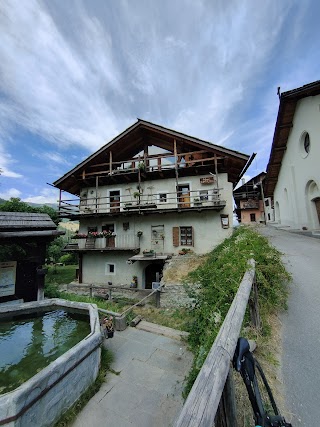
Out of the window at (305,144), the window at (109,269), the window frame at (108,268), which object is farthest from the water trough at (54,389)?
the window at (305,144)

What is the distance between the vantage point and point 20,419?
340 cm

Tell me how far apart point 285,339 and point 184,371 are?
3614 millimetres

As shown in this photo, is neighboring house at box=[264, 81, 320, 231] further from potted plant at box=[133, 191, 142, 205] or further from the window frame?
the window frame

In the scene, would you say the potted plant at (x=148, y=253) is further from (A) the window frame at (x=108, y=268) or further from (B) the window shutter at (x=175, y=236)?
(A) the window frame at (x=108, y=268)

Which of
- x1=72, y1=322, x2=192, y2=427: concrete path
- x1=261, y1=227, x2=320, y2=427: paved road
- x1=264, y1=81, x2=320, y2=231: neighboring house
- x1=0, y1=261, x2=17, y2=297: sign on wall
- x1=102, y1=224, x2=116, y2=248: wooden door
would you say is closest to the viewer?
x1=261, y1=227, x2=320, y2=427: paved road

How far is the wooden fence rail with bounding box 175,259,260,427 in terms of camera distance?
1.17 metres

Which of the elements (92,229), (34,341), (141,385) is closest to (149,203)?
(92,229)

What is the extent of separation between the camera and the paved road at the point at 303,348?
2.22 m

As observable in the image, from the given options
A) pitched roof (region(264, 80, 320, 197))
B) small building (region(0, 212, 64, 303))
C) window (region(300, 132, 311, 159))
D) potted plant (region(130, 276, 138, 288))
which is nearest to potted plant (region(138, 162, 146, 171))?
potted plant (region(130, 276, 138, 288))

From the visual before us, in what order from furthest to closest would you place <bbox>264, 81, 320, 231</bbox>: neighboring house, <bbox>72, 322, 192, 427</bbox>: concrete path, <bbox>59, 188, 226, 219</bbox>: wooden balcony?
<bbox>59, 188, 226, 219</bbox>: wooden balcony, <bbox>264, 81, 320, 231</bbox>: neighboring house, <bbox>72, 322, 192, 427</bbox>: concrete path

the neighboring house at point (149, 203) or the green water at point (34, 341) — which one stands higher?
the neighboring house at point (149, 203)

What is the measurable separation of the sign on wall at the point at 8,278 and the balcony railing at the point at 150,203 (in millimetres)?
8499

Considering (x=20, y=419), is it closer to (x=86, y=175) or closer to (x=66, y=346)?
(x=66, y=346)

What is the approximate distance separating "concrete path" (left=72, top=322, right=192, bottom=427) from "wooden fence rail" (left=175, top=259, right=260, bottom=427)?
11.7 ft
